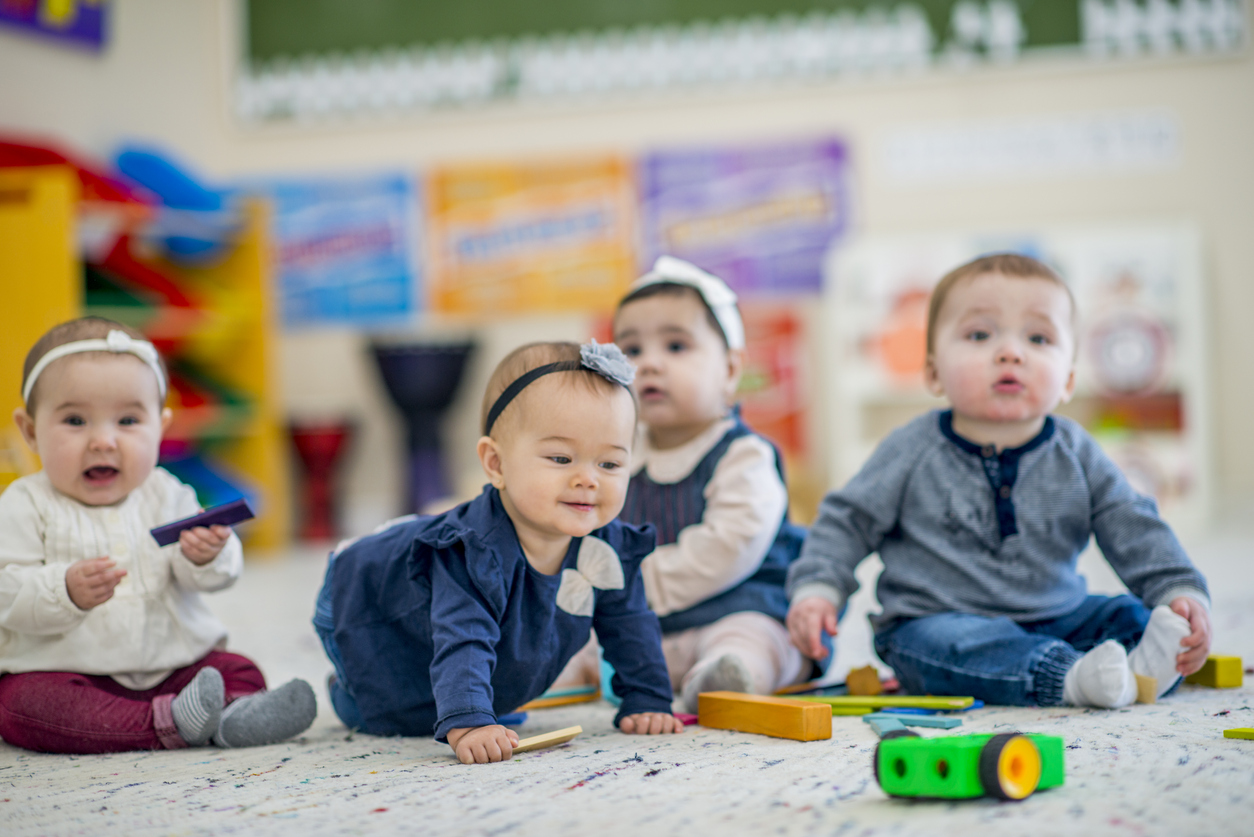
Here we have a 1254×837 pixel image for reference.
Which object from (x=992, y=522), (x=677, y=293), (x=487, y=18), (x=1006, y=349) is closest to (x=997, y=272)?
(x=1006, y=349)

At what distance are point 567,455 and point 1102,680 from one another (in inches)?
23.1

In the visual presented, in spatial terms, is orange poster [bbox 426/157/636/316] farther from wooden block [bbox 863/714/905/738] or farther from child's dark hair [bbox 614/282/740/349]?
wooden block [bbox 863/714/905/738]

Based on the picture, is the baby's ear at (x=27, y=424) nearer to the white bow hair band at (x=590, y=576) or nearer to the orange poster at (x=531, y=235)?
the white bow hair band at (x=590, y=576)

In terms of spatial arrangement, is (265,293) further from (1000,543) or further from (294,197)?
(1000,543)

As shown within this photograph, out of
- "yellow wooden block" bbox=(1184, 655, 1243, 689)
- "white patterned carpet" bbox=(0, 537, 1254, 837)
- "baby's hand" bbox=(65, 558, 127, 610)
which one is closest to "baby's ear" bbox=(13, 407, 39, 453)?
"baby's hand" bbox=(65, 558, 127, 610)

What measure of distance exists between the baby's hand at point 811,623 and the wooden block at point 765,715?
4.8 inches

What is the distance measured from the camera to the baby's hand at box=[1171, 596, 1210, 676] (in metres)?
1.21

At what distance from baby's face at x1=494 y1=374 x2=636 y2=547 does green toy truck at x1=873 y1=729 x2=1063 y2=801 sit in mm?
369

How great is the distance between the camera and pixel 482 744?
1.06 m

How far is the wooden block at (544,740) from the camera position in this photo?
1.09 m

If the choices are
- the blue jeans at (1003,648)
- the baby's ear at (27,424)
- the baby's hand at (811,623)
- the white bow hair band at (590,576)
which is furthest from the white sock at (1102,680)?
the baby's ear at (27,424)

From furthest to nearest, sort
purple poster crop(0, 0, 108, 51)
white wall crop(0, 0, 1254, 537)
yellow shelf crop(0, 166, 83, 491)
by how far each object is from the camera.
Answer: white wall crop(0, 0, 1254, 537) → purple poster crop(0, 0, 108, 51) → yellow shelf crop(0, 166, 83, 491)

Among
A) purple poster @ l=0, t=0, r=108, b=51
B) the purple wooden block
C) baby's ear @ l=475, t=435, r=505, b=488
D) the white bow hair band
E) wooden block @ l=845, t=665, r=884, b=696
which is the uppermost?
purple poster @ l=0, t=0, r=108, b=51

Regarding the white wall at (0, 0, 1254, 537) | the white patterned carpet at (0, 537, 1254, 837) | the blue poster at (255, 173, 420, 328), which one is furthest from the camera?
the blue poster at (255, 173, 420, 328)
